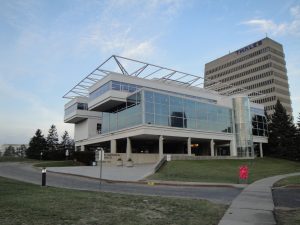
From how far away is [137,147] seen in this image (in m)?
59.7

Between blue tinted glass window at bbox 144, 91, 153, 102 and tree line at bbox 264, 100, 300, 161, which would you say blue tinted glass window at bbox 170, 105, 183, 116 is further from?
tree line at bbox 264, 100, 300, 161

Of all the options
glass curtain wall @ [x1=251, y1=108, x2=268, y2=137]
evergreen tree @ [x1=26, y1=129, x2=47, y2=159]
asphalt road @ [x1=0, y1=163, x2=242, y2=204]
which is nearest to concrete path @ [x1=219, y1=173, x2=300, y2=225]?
asphalt road @ [x1=0, y1=163, x2=242, y2=204]

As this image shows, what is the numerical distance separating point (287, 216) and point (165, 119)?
131ft

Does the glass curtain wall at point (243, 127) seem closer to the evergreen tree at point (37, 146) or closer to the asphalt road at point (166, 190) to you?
the asphalt road at point (166, 190)

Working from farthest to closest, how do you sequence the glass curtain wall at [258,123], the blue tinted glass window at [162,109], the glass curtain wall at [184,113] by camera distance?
the glass curtain wall at [258,123] → the blue tinted glass window at [162,109] → the glass curtain wall at [184,113]

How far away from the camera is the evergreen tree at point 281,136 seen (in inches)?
2452

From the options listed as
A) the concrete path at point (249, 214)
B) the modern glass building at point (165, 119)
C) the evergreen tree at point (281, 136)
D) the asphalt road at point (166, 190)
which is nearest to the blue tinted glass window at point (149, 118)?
the modern glass building at point (165, 119)

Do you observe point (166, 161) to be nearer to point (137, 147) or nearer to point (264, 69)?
point (137, 147)

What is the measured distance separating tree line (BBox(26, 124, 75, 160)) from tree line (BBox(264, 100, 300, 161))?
4487 centimetres

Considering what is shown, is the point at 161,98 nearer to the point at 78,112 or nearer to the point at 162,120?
the point at 162,120

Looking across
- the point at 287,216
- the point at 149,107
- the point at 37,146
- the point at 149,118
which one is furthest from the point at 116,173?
the point at 37,146

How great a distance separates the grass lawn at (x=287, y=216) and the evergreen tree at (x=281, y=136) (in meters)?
55.0

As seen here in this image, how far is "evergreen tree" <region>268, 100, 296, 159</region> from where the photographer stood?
6228 centimetres

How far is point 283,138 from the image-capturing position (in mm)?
64375
